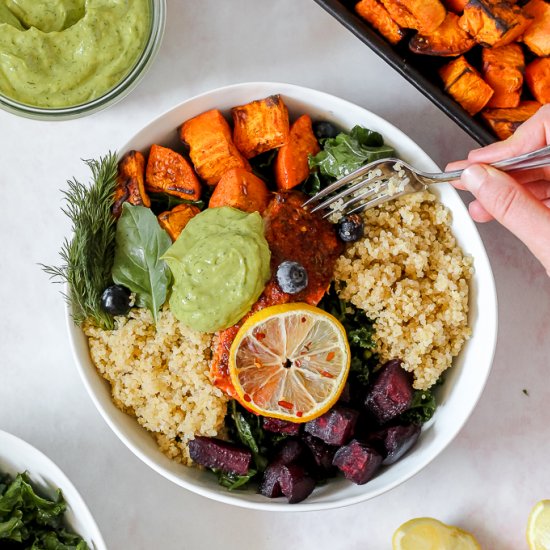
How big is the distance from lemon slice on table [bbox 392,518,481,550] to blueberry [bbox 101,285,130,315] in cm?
116

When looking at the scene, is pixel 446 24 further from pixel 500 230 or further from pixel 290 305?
pixel 290 305

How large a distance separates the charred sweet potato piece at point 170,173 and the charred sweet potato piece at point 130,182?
4 cm

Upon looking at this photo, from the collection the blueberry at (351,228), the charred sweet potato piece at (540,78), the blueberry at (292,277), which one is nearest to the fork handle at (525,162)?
the blueberry at (351,228)

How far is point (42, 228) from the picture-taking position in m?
2.56

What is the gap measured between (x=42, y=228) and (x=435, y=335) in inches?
53.6

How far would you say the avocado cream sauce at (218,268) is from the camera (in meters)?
2.10

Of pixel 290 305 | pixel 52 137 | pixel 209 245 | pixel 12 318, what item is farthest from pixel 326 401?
pixel 52 137

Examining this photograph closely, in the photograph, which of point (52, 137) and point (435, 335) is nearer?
point (435, 335)

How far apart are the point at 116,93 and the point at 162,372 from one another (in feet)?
2.92

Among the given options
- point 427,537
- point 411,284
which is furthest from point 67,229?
point 427,537

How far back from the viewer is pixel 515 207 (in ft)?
6.61

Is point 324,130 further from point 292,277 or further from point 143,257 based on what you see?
point 143,257

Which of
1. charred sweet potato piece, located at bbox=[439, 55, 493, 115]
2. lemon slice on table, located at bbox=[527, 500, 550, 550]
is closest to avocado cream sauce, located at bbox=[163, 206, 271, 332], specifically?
charred sweet potato piece, located at bbox=[439, 55, 493, 115]

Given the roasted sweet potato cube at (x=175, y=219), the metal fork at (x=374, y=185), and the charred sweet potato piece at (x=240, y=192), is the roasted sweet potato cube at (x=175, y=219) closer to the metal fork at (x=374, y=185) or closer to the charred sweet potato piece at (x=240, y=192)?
the charred sweet potato piece at (x=240, y=192)
